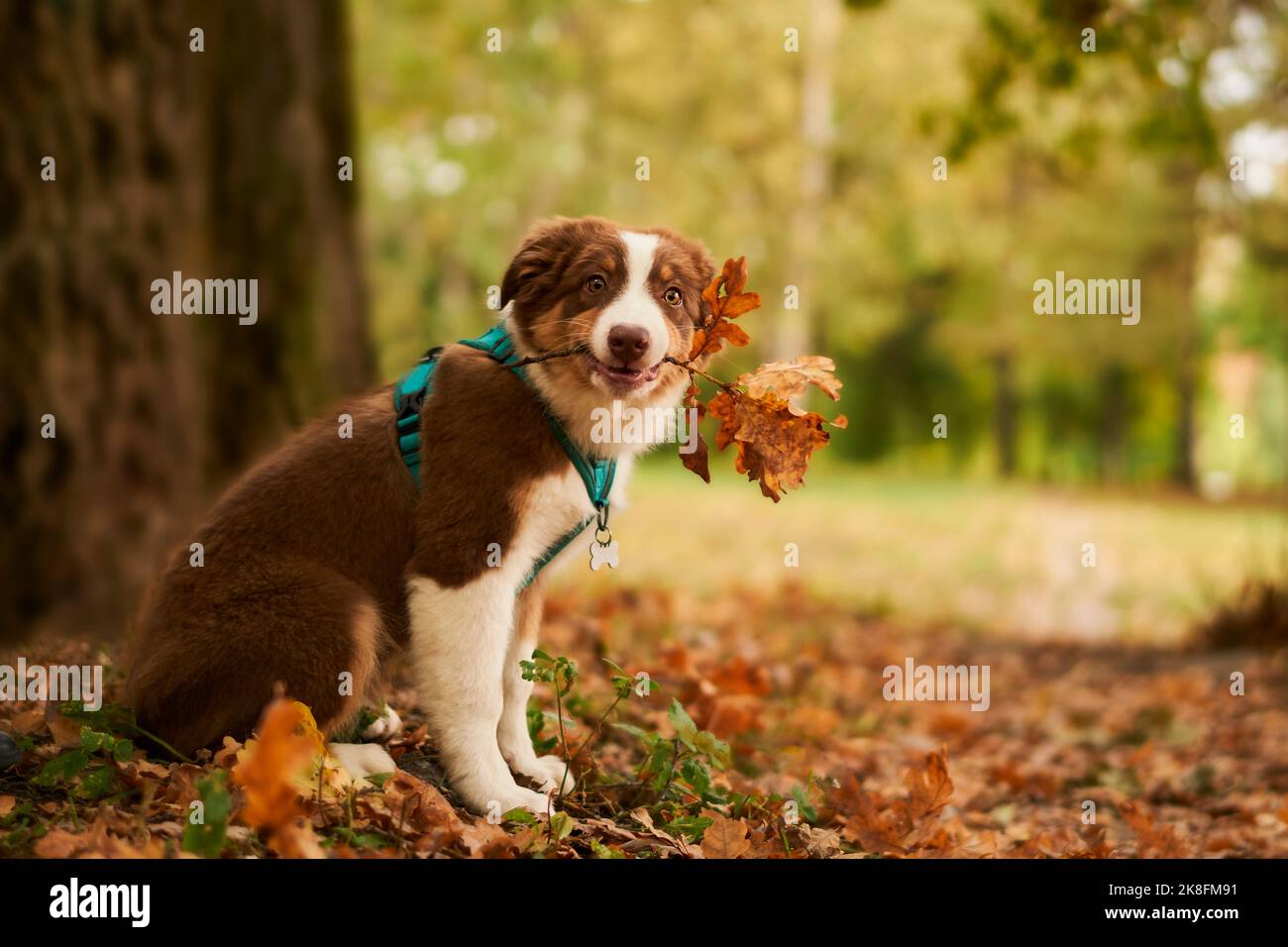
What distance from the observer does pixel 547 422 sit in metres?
4.12

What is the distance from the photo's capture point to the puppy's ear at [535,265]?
4.18m

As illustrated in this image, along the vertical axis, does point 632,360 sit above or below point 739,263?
below

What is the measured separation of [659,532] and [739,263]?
1249 centimetres

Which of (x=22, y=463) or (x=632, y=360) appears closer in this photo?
(x=632, y=360)

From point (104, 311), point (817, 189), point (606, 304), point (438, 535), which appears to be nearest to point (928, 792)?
point (438, 535)

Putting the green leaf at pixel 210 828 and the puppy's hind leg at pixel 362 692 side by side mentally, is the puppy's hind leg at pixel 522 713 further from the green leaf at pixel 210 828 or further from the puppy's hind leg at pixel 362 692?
the green leaf at pixel 210 828

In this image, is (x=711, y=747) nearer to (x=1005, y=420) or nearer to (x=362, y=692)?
(x=362, y=692)

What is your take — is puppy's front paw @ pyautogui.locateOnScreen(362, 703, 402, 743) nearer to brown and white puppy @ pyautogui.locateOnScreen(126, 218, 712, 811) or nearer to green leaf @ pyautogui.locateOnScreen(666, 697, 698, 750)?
brown and white puppy @ pyautogui.locateOnScreen(126, 218, 712, 811)

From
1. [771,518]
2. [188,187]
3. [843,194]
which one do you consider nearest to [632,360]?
[188,187]

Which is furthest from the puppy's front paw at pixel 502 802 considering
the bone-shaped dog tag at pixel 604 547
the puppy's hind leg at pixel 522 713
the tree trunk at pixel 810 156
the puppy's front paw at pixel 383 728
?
the tree trunk at pixel 810 156

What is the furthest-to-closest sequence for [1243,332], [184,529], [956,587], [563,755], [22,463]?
1. [1243,332]
2. [956,587]
3. [184,529]
4. [22,463]
5. [563,755]

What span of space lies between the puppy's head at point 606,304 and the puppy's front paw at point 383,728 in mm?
1412

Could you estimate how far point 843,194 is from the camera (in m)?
34.0
